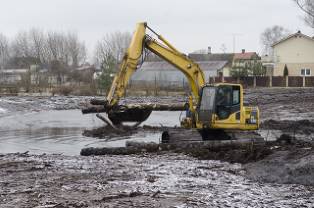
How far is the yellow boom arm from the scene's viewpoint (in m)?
22.8

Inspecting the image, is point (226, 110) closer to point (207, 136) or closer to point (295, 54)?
point (207, 136)

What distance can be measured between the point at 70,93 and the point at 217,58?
4380cm

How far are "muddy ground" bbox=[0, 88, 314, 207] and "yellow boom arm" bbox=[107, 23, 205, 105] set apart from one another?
259 inches

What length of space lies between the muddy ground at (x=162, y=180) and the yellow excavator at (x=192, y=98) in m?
1.85

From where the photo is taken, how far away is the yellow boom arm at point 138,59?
74.9 feet

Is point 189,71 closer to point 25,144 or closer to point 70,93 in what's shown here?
point 25,144

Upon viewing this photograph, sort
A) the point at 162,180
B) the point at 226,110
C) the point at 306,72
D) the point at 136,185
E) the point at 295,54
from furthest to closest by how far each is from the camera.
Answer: the point at 295,54 → the point at 306,72 → the point at 226,110 → the point at 162,180 → the point at 136,185

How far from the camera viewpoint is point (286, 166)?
12664mm

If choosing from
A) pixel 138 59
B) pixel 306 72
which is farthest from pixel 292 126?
pixel 306 72

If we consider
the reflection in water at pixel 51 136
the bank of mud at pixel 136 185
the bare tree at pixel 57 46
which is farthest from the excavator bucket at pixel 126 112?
the bare tree at pixel 57 46

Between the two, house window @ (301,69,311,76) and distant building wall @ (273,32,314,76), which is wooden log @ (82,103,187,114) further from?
distant building wall @ (273,32,314,76)

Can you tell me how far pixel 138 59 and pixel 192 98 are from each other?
3315mm

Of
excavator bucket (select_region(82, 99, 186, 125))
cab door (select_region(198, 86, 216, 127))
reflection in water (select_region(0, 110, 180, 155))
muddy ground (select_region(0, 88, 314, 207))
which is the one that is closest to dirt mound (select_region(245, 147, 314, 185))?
muddy ground (select_region(0, 88, 314, 207))

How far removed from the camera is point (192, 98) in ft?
70.5
